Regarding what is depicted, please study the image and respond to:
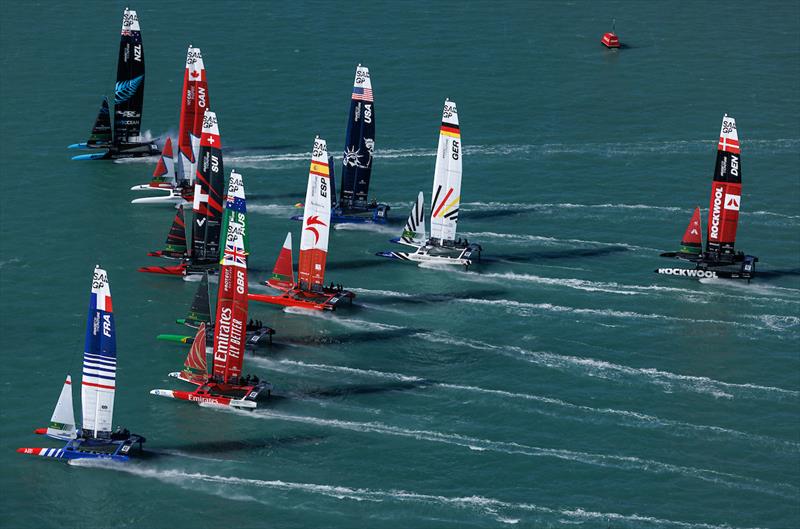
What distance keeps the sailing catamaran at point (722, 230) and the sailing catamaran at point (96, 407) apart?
205ft

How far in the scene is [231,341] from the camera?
149 meters

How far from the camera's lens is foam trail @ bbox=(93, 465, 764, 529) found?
5246 inches

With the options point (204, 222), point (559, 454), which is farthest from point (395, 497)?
point (204, 222)

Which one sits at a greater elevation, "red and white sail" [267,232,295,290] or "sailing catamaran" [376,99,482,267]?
"sailing catamaran" [376,99,482,267]

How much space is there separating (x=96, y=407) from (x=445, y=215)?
5182cm

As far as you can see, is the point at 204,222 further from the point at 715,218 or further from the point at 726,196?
the point at 726,196

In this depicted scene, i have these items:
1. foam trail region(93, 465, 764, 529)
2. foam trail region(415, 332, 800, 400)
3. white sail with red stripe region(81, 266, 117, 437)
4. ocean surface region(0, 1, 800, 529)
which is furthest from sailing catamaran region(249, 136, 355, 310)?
foam trail region(93, 465, 764, 529)

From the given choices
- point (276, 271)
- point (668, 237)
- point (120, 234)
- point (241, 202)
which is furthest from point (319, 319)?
point (668, 237)

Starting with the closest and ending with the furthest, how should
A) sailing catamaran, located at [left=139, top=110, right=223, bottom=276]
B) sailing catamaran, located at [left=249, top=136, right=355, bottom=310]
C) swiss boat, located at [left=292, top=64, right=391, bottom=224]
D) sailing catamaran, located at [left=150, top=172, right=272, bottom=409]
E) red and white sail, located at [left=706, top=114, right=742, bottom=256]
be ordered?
sailing catamaran, located at [left=150, top=172, right=272, bottom=409]
sailing catamaran, located at [left=249, top=136, right=355, bottom=310]
sailing catamaran, located at [left=139, top=110, right=223, bottom=276]
red and white sail, located at [left=706, top=114, right=742, bottom=256]
swiss boat, located at [left=292, top=64, right=391, bottom=224]

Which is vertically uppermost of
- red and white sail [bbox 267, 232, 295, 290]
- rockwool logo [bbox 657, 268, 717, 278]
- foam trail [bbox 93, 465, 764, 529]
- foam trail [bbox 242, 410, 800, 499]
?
rockwool logo [bbox 657, 268, 717, 278]

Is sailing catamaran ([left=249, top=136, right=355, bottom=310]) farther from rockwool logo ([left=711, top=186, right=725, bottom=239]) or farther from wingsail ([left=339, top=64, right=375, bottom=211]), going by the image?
rockwool logo ([left=711, top=186, right=725, bottom=239])

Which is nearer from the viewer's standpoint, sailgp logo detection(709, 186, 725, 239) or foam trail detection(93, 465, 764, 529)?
foam trail detection(93, 465, 764, 529)

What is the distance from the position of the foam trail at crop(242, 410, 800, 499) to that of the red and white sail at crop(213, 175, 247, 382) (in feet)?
14.3

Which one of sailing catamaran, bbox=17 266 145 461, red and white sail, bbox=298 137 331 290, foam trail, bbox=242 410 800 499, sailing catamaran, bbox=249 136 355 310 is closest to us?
sailing catamaran, bbox=17 266 145 461
